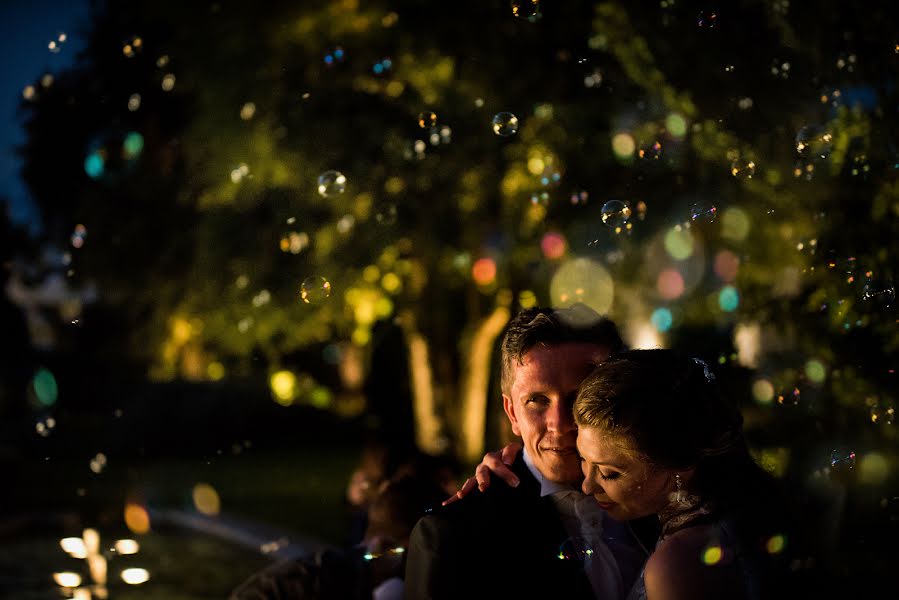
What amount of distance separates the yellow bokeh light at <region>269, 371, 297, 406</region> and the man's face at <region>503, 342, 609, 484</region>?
2426cm

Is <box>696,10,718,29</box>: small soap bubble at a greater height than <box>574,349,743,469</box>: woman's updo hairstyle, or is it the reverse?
<box>574,349,743,469</box>: woman's updo hairstyle

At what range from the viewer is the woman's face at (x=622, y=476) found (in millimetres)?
2666

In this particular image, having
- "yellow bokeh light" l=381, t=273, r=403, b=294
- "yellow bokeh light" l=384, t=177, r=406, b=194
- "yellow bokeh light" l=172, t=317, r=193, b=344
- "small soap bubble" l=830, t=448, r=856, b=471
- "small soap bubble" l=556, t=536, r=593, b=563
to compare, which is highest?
"small soap bubble" l=556, t=536, r=593, b=563

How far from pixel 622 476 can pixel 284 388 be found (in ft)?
84.1

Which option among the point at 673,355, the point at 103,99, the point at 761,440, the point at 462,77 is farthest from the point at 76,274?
the point at 673,355

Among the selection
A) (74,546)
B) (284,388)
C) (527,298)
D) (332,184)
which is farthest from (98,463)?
(332,184)

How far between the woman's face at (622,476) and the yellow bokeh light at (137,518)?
11.7 m

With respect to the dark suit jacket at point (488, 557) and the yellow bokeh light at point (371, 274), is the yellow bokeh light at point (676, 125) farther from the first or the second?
the yellow bokeh light at point (371, 274)

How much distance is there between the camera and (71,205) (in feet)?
66.4

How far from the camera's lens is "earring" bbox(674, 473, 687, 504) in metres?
2.66

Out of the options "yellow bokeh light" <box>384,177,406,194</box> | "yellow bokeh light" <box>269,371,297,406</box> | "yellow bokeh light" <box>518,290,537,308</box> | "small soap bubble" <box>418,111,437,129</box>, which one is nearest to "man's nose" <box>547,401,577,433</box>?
Answer: "small soap bubble" <box>418,111,437,129</box>

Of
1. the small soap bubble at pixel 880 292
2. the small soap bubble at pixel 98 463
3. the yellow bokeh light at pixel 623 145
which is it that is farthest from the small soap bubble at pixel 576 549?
the small soap bubble at pixel 98 463

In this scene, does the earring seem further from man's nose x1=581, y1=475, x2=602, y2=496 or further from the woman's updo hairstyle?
man's nose x1=581, y1=475, x2=602, y2=496

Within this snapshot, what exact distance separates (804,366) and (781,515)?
3.77 m
